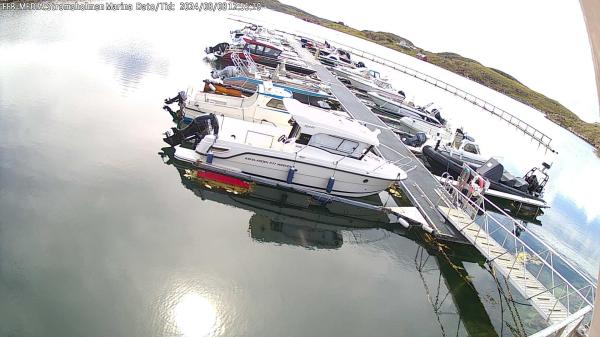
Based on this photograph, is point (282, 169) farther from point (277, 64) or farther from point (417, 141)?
point (277, 64)

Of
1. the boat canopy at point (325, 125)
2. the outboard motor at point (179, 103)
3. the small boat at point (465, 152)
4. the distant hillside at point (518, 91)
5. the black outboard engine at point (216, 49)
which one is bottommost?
the outboard motor at point (179, 103)

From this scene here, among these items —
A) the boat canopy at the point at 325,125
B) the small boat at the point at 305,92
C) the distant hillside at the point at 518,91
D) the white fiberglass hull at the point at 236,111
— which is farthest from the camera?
the distant hillside at the point at 518,91

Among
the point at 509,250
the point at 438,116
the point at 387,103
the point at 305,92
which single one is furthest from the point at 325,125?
the point at 438,116

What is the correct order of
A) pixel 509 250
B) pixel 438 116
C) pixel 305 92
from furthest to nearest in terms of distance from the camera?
pixel 438 116, pixel 305 92, pixel 509 250

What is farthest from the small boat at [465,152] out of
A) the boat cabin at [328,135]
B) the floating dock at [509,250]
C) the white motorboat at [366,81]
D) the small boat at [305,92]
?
the white motorboat at [366,81]

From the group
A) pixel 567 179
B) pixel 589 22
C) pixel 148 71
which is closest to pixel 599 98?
pixel 589 22

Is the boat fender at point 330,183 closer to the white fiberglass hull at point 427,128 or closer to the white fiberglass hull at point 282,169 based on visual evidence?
the white fiberglass hull at point 282,169

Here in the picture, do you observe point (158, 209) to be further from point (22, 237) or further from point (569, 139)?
point (569, 139)

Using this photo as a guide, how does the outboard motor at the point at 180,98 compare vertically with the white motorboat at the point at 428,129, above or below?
below
